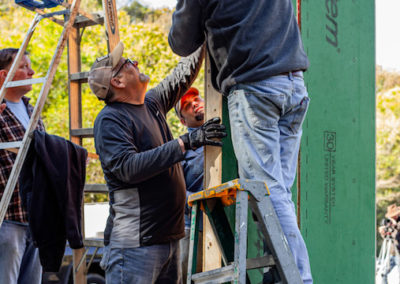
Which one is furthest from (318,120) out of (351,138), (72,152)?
(72,152)

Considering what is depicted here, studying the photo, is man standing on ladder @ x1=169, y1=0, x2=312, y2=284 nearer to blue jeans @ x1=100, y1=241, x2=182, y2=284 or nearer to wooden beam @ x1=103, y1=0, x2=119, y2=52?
blue jeans @ x1=100, y1=241, x2=182, y2=284

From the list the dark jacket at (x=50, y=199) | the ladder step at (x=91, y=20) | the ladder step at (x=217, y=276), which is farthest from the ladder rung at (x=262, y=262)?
the ladder step at (x=91, y=20)

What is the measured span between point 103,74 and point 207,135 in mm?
835

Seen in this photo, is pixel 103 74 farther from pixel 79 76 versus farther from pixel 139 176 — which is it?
pixel 79 76

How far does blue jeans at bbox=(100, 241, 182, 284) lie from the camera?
265 cm

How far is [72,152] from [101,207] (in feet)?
14.2

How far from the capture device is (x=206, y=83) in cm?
276

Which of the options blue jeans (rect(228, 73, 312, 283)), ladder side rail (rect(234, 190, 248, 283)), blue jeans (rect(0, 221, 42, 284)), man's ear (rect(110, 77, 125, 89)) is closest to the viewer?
ladder side rail (rect(234, 190, 248, 283))

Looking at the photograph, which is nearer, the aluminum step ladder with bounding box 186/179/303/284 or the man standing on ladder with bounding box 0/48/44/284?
the aluminum step ladder with bounding box 186/179/303/284

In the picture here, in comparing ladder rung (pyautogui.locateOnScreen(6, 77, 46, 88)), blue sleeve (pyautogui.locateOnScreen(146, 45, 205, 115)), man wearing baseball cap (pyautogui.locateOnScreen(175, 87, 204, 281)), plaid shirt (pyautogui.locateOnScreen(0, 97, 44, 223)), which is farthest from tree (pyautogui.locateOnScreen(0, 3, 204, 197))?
blue sleeve (pyautogui.locateOnScreen(146, 45, 205, 115))

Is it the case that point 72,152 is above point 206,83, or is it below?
below

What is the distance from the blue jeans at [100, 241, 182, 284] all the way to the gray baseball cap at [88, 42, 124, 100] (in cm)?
92

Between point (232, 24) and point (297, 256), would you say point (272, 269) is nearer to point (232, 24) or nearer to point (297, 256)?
point (297, 256)

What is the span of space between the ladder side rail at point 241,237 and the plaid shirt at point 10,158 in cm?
198
